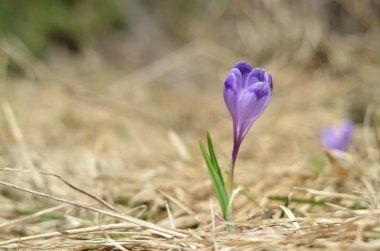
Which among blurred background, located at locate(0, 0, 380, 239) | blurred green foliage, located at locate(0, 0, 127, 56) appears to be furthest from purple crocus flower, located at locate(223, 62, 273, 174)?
blurred green foliage, located at locate(0, 0, 127, 56)

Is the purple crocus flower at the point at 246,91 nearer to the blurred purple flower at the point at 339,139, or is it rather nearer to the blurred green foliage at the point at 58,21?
the blurred purple flower at the point at 339,139

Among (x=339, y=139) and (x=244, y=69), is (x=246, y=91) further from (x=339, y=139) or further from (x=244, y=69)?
(x=339, y=139)

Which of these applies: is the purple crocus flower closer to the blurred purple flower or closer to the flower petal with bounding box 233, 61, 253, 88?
the flower petal with bounding box 233, 61, 253, 88

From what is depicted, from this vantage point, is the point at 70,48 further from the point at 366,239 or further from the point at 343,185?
the point at 366,239

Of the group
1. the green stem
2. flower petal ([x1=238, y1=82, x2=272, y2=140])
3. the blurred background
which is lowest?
the green stem

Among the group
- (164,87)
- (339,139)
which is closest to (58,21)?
(164,87)

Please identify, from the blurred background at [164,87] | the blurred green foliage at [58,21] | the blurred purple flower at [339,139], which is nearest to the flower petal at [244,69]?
the blurred background at [164,87]

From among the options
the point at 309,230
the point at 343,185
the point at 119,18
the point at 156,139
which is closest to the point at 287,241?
the point at 309,230
